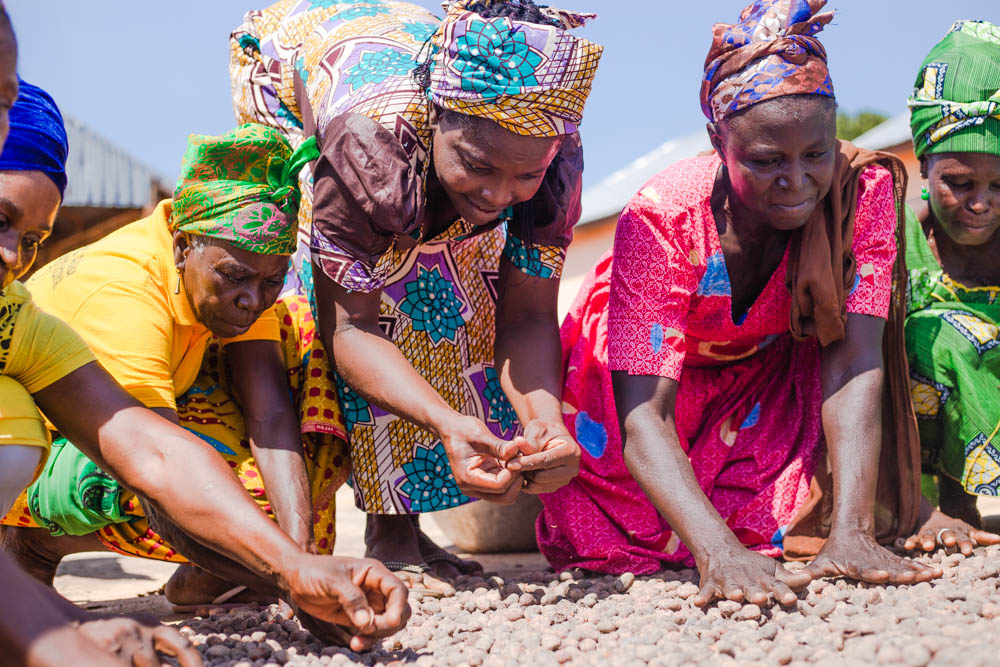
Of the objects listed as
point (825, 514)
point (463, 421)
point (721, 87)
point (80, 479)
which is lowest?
point (825, 514)

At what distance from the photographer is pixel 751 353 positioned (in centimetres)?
426

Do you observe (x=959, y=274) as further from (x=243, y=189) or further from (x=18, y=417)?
(x=18, y=417)

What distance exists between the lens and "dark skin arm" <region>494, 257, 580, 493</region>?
351cm

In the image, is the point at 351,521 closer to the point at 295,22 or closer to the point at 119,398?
the point at 295,22

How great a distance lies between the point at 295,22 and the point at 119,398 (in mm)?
2036

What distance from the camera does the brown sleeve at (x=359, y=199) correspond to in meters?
3.27

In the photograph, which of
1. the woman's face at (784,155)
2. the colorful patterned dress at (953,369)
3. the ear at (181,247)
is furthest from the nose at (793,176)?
the ear at (181,247)

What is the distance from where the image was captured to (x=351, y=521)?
21.9 feet

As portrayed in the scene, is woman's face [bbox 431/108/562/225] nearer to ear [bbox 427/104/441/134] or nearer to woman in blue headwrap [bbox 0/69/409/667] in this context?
ear [bbox 427/104/441/134]

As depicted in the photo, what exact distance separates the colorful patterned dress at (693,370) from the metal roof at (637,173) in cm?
999

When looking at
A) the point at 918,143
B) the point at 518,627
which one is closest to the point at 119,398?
the point at 518,627

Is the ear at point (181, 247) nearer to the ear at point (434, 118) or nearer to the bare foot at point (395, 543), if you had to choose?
the ear at point (434, 118)

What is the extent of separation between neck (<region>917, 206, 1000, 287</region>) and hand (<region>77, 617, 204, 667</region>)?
12.1 feet

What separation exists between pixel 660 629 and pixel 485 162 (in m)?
1.49
